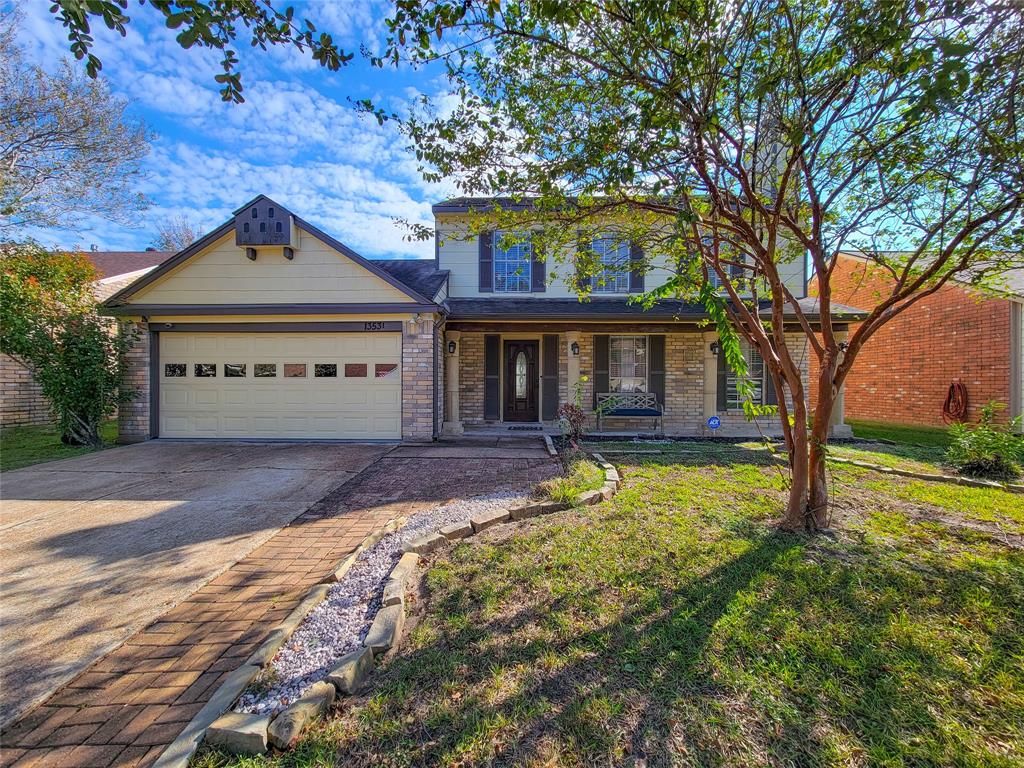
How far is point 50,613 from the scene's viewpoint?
279cm

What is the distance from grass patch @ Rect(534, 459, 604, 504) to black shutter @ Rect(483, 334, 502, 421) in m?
4.97

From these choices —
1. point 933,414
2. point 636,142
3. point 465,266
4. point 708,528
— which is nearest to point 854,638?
point 708,528

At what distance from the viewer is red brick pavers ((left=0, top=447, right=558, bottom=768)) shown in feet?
6.06

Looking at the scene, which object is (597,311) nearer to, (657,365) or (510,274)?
(657,365)

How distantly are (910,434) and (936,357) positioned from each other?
3.02m

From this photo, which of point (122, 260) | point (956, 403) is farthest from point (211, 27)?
point (122, 260)

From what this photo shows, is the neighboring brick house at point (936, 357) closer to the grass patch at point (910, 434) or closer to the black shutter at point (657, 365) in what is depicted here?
the grass patch at point (910, 434)

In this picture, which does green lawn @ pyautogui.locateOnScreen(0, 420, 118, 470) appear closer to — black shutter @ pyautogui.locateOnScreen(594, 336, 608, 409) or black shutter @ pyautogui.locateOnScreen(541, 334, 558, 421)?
black shutter @ pyautogui.locateOnScreen(541, 334, 558, 421)

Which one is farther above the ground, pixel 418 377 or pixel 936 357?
pixel 936 357

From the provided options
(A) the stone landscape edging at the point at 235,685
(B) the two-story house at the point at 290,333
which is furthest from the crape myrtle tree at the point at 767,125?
(B) the two-story house at the point at 290,333

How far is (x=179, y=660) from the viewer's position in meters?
2.36

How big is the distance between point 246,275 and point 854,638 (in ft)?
35.7

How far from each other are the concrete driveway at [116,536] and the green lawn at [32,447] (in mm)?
611

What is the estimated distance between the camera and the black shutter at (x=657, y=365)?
34.9ft
